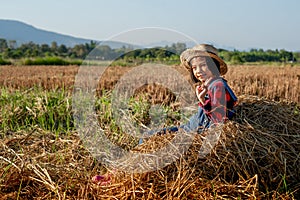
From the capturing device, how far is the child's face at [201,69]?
9.83ft

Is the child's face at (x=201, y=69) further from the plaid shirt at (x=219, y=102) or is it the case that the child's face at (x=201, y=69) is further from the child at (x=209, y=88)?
the plaid shirt at (x=219, y=102)

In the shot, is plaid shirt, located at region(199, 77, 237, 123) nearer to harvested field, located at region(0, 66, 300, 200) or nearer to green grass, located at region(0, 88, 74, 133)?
harvested field, located at region(0, 66, 300, 200)

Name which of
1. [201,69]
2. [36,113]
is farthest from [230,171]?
[36,113]

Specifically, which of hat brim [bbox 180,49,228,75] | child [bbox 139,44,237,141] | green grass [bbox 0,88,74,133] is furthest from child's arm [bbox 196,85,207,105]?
green grass [bbox 0,88,74,133]

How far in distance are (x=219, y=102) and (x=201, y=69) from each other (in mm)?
334

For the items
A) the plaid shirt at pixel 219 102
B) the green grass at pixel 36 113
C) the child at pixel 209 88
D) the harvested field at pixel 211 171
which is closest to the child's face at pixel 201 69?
the child at pixel 209 88

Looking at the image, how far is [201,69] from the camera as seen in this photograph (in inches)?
119

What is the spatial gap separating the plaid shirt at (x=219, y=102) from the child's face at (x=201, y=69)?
106 millimetres

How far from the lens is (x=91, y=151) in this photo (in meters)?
3.55

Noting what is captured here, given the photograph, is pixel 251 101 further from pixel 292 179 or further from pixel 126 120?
pixel 126 120

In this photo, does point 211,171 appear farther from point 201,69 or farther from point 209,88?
point 201,69

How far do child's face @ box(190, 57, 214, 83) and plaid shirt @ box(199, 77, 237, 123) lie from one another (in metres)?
0.11

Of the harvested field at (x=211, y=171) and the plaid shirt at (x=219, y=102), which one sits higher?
the plaid shirt at (x=219, y=102)

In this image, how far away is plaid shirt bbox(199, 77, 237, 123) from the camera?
9.22ft
